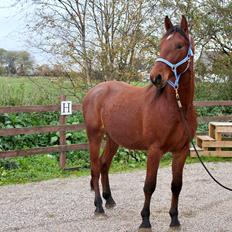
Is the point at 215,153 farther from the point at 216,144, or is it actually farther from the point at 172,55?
the point at 172,55

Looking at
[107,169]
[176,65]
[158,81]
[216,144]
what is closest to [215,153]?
[216,144]

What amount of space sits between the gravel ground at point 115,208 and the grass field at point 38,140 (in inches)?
21.2

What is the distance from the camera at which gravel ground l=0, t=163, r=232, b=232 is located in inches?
169

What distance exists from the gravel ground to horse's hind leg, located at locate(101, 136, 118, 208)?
0.47 ft

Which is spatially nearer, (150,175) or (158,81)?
(158,81)

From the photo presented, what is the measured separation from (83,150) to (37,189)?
7.23 ft

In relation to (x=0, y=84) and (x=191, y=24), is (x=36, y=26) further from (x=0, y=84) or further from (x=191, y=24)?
(x=191, y=24)

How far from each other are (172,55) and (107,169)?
2074 millimetres

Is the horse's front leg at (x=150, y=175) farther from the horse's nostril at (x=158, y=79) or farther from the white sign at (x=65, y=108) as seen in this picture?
the white sign at (x=65, y=108)

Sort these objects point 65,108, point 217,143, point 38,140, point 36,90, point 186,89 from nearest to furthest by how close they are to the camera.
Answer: point 186,89
point 65,108
point 38,140
point 217,143
point 36,90

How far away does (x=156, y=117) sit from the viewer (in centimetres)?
399

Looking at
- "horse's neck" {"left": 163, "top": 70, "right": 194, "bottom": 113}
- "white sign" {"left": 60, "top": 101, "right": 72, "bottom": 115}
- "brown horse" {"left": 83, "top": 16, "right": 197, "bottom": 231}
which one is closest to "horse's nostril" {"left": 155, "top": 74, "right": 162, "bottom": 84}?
"brown horse" {"left": 83, "top": 16, "right": 197, "bottom": 231}

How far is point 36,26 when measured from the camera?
29.6 feet

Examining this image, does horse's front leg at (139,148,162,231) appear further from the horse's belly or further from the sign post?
the sign post
